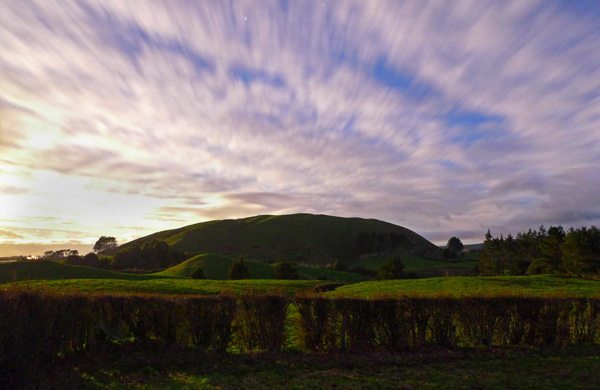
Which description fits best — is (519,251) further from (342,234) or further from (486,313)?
(342,234)

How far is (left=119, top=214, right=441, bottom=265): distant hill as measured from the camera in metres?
134

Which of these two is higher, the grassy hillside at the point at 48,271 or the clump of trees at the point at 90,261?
the clump of trees at the point at 90,261

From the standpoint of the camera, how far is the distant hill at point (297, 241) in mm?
134125

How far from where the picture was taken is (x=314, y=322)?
11.8 metres

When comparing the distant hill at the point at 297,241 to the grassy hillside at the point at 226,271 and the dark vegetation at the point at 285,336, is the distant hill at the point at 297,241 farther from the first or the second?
the dark vegetation at the point at 285,336

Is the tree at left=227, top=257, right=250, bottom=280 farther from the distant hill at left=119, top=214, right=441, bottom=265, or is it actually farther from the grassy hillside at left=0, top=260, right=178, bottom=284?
the distant hill at left=119, top=214, right=441, bottom=265

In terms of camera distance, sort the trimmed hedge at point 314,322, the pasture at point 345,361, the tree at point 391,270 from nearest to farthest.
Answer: the pasture at point 345,361, the trimmed hedge at point 314,322, the tree at point 391,270

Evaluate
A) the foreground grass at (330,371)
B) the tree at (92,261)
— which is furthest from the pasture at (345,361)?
the tree at (92,261)

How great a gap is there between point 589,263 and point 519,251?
31.5m

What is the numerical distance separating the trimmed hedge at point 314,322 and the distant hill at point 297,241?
368ft

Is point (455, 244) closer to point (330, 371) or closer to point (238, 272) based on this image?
point (238, 272)

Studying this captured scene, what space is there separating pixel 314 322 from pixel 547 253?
205 ft

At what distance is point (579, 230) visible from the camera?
5022cm

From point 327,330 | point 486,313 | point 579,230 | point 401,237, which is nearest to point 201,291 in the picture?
point 327,330
